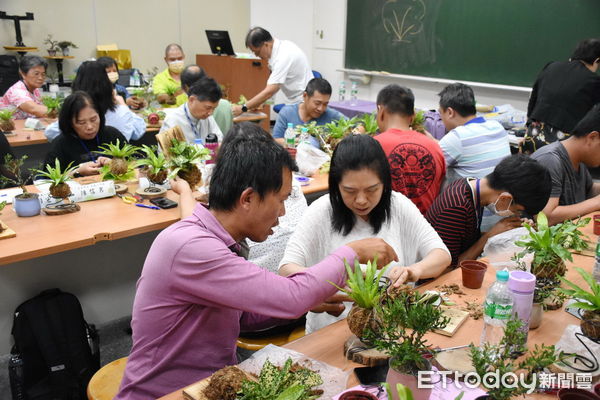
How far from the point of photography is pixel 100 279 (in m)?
3.01

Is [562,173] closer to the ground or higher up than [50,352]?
higher up

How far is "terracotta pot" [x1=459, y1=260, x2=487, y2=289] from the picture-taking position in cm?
193

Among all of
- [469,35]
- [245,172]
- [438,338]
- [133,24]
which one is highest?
[133,24]

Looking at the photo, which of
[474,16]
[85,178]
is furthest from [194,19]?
[85,178]

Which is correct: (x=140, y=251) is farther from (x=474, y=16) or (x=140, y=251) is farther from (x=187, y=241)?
(x=474, y=16)

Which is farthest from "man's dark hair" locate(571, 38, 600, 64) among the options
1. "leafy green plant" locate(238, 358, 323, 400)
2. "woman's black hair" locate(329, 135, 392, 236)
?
"leafy green plant" locate(238, 358, 323, 400)

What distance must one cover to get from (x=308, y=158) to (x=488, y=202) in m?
1.68

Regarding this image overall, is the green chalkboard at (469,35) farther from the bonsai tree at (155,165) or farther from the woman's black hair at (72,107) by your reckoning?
the woman's black hair at (72,107)

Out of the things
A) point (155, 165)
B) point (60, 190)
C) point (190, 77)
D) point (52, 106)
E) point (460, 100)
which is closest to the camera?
point (60, 190)

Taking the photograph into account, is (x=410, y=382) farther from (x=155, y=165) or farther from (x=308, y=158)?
(x=308, y=158)

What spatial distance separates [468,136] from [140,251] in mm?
2324

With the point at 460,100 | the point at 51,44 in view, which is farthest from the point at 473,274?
the point at 51,44

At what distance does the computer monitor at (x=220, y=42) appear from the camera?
23.8 ft

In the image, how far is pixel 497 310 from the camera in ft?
4.78
